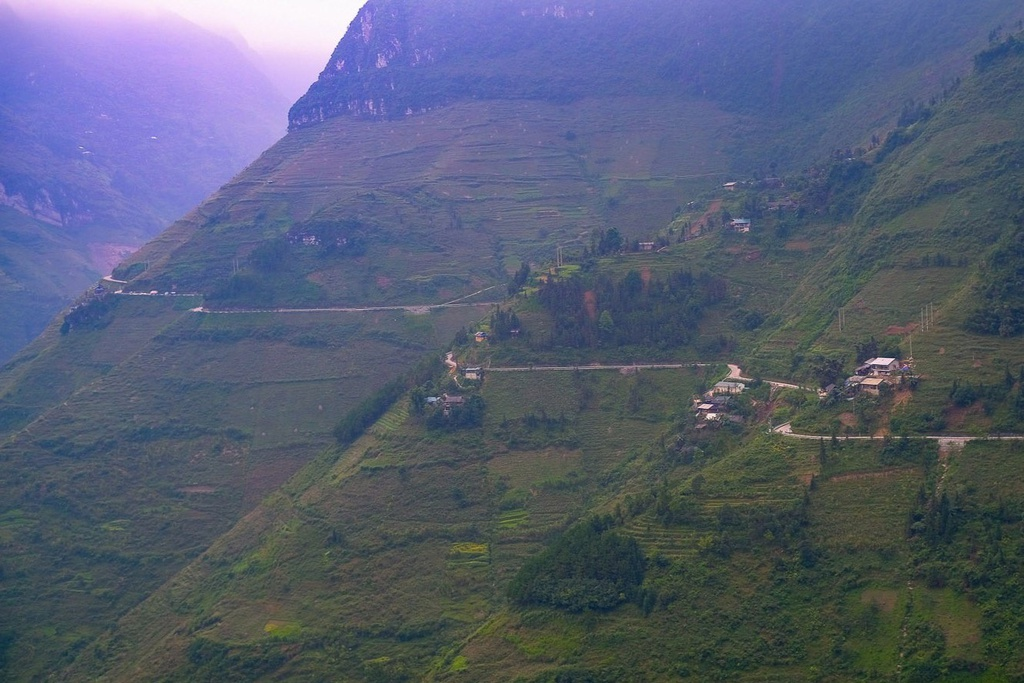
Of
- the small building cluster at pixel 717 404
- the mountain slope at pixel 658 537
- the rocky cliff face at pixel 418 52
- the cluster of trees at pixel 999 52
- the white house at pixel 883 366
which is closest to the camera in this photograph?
the mountain slope at pixel 658 537

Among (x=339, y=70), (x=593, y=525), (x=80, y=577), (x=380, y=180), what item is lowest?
(x=80, y=577)

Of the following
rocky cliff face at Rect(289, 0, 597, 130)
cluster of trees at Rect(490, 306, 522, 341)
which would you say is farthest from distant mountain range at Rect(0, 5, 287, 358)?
cluster of trees at Rect(490, 306, 522, 341)

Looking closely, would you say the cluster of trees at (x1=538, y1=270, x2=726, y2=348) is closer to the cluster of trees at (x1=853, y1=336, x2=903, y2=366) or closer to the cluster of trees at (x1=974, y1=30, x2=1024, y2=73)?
the cluster of trees at (x1=853, y1=336, x2=903, y2=366)

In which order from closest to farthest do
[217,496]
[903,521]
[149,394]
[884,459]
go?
[903,521]
[884,459]
[217,496]
[149,394]

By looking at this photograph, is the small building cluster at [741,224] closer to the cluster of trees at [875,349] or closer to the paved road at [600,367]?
the paved road at [600,367]

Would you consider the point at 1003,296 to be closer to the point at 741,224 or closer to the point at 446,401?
the point at 741,224

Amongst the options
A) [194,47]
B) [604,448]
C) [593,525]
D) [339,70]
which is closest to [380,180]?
[339,70]

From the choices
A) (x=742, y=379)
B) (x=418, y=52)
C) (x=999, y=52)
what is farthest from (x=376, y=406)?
(x=418, y=52)

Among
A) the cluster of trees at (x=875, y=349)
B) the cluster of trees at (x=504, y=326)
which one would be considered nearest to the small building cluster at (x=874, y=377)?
the cluster of trees at (x=875, y=349)

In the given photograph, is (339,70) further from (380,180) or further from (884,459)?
(884,459)
